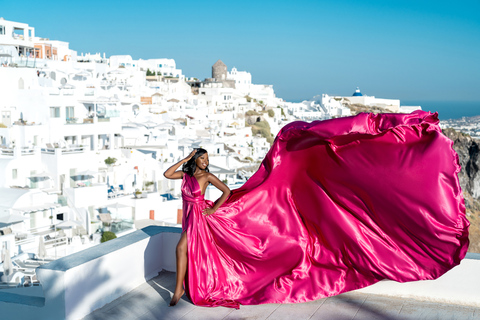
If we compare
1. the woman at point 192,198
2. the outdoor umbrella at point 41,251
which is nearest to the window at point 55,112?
the outdoor umbrella at point 41,251

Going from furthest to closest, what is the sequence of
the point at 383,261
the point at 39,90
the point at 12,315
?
the point at 39,90 < the point at 383,261 < the point at 12,315

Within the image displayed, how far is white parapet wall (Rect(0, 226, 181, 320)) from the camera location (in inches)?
146

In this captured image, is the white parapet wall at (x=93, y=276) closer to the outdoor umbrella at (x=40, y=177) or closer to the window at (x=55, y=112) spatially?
the outdoor umbrella at (x=40, y=177)

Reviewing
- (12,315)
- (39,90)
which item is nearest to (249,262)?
(12,315)

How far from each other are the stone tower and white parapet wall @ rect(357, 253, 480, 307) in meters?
79.8

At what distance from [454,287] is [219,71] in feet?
265

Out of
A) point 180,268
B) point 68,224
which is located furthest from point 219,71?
point 180,268

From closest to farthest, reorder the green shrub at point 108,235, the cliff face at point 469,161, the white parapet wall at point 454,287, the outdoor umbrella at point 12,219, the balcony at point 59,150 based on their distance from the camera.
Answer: the white parapet wall at point 454,287 < the outdoor umbrella at point 12,219 < the green shrub at point 108,235 < the balcony at point 59,150 < the cliff face at point 469,161

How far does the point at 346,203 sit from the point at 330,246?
0.34m

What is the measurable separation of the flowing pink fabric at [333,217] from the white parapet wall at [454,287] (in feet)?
0.42

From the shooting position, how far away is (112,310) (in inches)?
159

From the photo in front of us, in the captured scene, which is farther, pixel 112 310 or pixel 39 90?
pixel 39 90

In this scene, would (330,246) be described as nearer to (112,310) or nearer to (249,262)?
(249,262)

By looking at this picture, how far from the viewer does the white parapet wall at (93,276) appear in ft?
12.2
